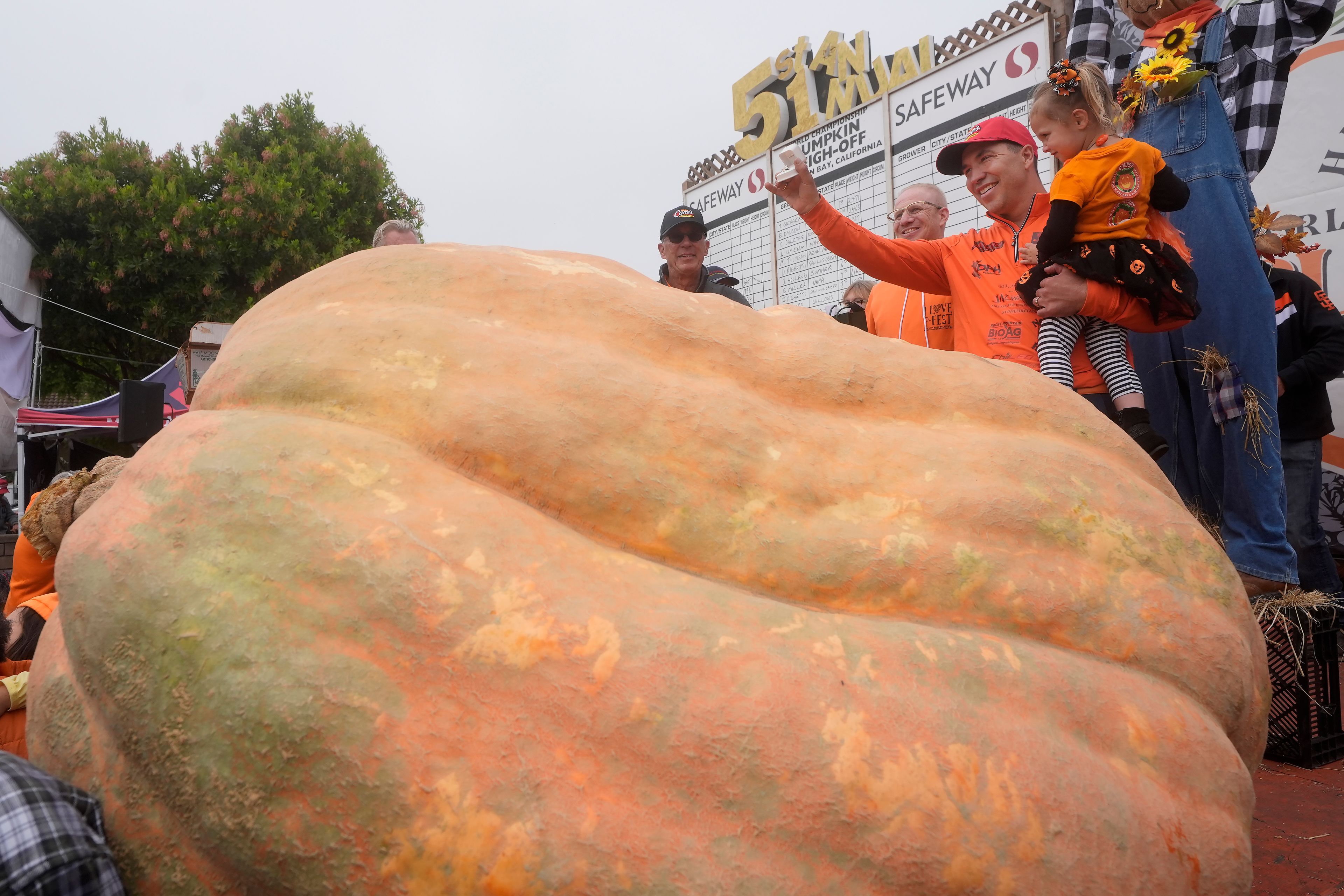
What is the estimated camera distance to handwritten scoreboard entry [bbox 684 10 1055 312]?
19.6 ft

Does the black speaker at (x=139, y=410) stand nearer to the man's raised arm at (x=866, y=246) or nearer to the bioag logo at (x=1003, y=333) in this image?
the man's raised arm at (x=866, y=246)

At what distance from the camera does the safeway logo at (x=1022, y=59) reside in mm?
5691

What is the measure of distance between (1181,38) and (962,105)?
3.63 meters

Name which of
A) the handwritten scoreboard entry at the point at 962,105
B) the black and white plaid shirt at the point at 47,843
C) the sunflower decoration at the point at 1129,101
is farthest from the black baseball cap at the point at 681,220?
the black and white plaid shirt at the point at 47,843

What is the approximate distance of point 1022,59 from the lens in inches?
228

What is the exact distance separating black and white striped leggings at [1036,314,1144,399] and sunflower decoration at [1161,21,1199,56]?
3.65 ft

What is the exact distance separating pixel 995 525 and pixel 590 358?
74cm

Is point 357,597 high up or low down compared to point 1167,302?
down

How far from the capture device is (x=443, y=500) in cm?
117

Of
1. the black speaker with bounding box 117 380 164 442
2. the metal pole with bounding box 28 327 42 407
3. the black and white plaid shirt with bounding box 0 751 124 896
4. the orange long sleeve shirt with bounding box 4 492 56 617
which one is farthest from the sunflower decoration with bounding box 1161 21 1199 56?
the metal pole with bounding box 28 327 42 407

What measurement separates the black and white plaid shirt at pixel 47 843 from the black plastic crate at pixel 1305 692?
122 inches

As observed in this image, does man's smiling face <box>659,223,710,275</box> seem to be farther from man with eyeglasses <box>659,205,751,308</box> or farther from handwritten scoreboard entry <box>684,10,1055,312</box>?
handwritten scoreboard entry <box>684,10,1055,312</box>

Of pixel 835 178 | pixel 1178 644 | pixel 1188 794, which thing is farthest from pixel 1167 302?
pixel 835 178

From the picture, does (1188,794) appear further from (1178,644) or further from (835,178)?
(835,178)
